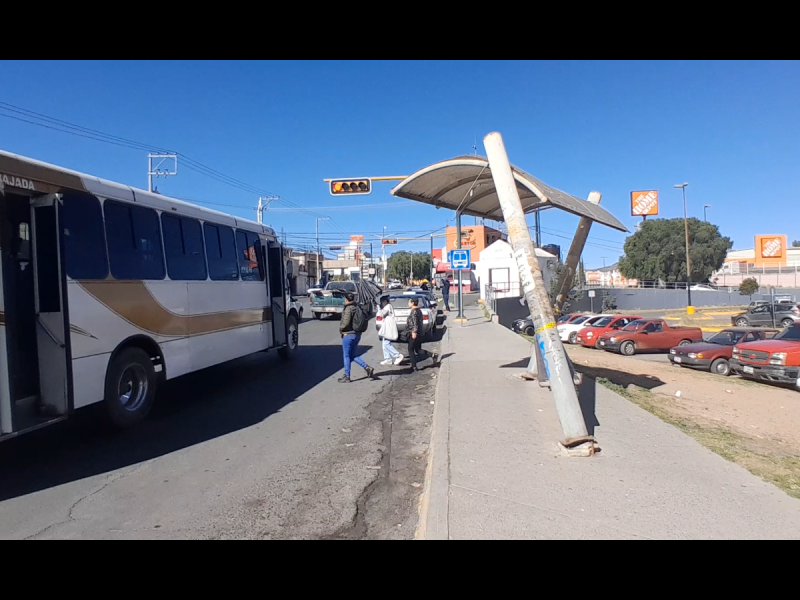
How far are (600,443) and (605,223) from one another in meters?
4.44

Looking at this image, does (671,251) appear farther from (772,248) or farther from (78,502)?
(78,502)

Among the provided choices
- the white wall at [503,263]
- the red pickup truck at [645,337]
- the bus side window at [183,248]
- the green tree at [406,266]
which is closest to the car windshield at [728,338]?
the red pickup truck at [645,337]

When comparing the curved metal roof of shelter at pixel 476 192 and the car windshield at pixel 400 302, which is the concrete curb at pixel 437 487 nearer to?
the curved metal roof of shelter at pixel 476 192

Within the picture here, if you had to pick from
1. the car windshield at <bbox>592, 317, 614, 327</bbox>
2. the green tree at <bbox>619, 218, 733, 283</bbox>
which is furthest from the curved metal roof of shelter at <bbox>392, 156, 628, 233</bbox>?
the green tree at <bbox>619, 218, 733, 283</bbox>

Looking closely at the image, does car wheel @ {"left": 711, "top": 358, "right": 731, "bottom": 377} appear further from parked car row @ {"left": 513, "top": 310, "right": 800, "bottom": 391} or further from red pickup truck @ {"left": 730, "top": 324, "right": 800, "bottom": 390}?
red pickup truck @ {"left": 730, "top": 324, "right": 800, "bottom": 390}

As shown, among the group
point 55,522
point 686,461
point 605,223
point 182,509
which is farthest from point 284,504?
point 605,223

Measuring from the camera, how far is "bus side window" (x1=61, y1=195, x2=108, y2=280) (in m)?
6.32

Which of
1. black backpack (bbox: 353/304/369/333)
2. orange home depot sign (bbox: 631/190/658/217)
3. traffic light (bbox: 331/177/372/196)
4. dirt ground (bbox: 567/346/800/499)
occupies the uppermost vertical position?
orange home depot sign (bbox: 631/190/658/217)

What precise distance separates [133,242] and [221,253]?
2673mm

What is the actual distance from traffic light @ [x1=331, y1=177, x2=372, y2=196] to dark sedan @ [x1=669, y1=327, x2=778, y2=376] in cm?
1182

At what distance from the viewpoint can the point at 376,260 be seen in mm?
112750

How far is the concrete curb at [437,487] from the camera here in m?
4.05

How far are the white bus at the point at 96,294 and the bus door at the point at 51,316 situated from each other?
1 centimetres
